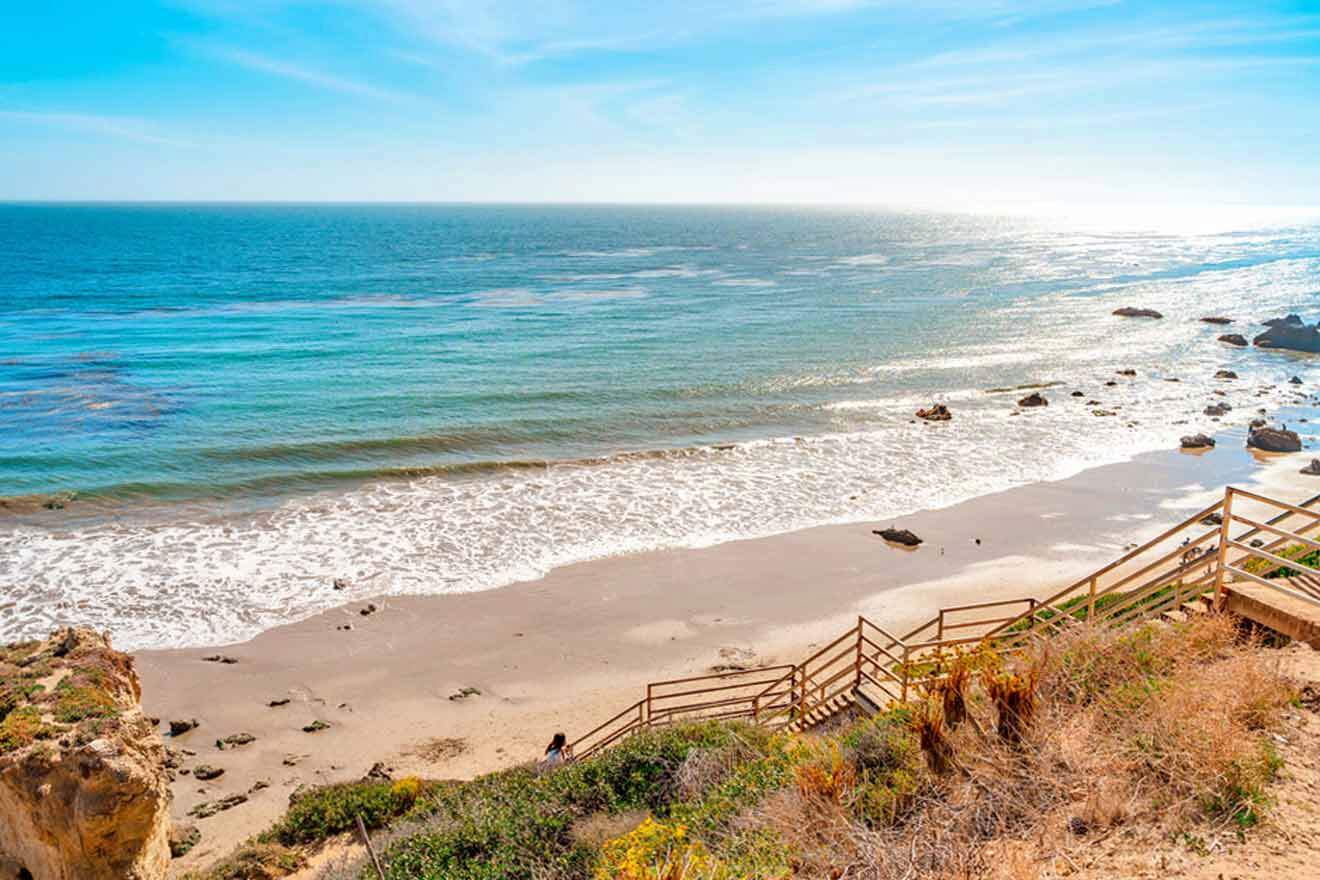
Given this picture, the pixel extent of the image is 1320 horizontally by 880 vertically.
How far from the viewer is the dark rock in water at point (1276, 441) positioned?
32000 millimetres

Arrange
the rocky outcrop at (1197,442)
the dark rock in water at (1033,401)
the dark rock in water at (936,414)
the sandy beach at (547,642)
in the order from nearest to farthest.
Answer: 1. the sandy beach at (547,642)
2. the rocky outcrop at (1197,442)
3. the dark rock in water at (936,414)
4. the dark rock in water at (1033,401)

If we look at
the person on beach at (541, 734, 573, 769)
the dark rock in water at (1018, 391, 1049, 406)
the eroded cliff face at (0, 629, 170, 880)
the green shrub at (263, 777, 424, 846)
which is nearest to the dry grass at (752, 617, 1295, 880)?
the person on beach at (541, 734, 573, 769)

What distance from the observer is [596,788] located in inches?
417

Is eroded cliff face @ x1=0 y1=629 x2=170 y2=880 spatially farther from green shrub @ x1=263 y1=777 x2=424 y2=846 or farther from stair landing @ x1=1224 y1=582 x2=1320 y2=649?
stair landing @ x1=1224 y1=582 x2=1320 y2=649

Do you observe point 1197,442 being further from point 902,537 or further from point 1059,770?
point 1059,770

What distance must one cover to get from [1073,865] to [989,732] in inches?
60.8

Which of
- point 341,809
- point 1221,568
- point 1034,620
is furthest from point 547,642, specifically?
point 1221,568

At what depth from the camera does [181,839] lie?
12.8 meters

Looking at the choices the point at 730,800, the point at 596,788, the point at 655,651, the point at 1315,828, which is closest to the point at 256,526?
the point at 655,651

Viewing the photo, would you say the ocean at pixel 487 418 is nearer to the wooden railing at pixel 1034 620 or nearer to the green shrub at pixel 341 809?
the green shrub at pixel 341 809

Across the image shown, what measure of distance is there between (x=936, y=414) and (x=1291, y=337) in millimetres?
34867

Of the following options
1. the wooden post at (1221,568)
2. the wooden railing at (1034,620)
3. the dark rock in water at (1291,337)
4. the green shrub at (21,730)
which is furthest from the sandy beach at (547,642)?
the dark rock in water at (1291,337)

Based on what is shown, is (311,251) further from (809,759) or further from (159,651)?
(809,759)

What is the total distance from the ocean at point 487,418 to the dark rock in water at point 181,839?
21.0ft
